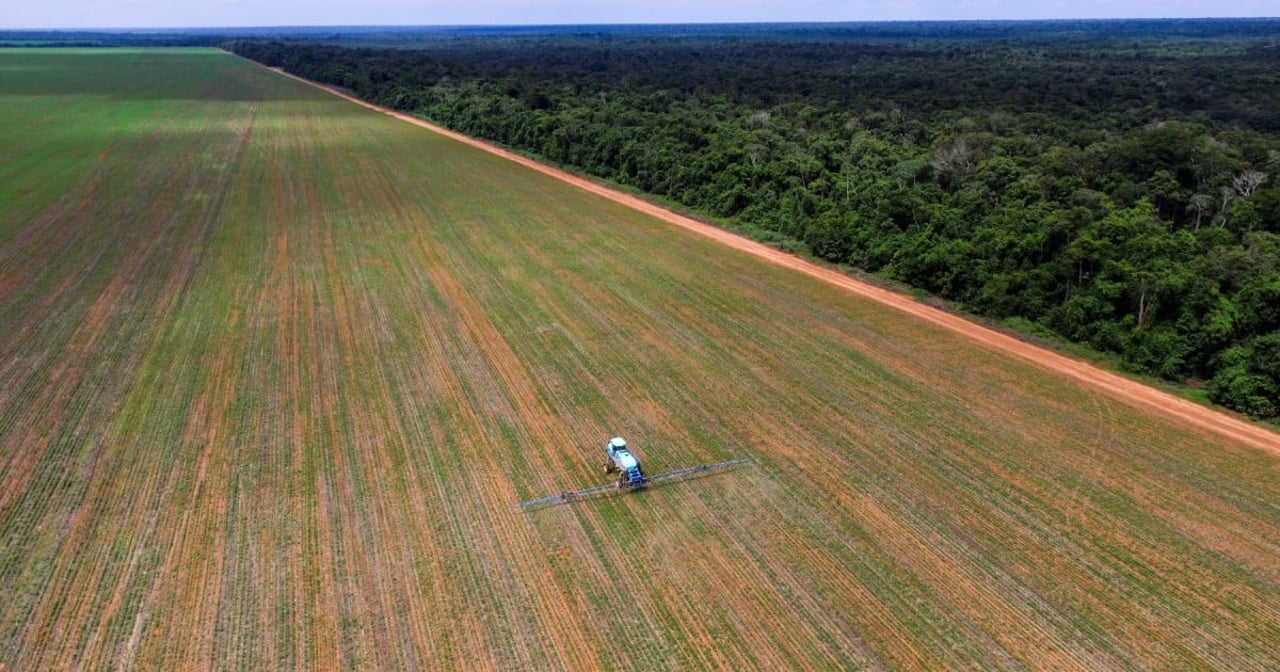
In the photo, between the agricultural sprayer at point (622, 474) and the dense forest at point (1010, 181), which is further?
the dense forest at point (1010, 181)

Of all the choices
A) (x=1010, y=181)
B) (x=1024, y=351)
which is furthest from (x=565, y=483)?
(x=1010, y=181)

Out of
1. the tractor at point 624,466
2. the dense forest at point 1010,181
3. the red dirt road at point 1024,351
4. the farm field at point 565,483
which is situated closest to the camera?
the farm field at point 565,483

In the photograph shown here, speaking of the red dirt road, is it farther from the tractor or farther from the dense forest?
the tractor

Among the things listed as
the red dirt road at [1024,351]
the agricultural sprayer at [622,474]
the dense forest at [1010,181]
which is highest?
the dense forest at [1010,181]

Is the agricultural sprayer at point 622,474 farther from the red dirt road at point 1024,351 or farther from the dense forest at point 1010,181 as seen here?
the dense forest at point 1010,181

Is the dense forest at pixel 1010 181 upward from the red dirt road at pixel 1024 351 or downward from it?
upward

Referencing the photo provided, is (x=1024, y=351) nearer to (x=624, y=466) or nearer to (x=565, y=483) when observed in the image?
(x=624, y=466)

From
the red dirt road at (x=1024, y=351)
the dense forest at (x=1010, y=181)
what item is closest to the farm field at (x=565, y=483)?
the red dirt road at (x=1024, y=351)
